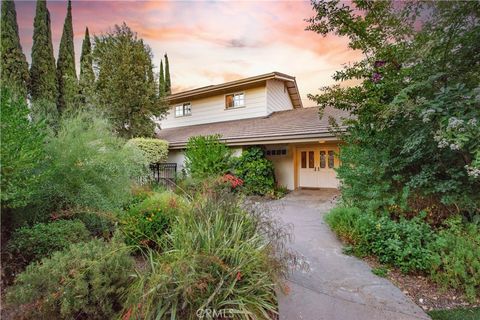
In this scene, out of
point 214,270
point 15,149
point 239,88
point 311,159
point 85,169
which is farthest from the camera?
point 239,88

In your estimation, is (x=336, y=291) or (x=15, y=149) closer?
(x=15, y=149)

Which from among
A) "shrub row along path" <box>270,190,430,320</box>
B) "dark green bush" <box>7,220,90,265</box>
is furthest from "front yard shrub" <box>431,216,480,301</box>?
"dark green bush" <box>7,220,90,265</box>

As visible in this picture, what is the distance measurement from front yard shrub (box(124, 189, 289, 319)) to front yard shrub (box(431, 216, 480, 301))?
8.27ft

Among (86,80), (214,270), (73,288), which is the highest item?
(86,80)

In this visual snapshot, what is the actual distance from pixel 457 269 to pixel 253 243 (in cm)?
295

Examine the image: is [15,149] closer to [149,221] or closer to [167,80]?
[149,221]

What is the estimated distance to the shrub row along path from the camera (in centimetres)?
299

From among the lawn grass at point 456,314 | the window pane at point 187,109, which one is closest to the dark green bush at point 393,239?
the lawn grass at point 456,314

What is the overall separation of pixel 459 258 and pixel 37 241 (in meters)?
5.86

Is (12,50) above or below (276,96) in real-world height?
above

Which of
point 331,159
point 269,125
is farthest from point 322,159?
point 269,125

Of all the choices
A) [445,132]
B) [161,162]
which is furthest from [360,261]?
[161,162]

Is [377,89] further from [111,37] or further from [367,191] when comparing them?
[111,37]

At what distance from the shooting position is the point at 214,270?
246 cm
